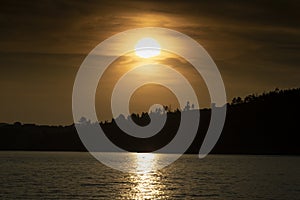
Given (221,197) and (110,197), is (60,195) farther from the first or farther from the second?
(221,197)

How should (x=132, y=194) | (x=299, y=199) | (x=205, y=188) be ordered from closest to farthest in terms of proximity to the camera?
(x=299, y=199) → (x=132, y=194) → (x=205, y=188)

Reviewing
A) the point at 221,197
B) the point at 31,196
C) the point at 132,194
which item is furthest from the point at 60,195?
the point at 221,197

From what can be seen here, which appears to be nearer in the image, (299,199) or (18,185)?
(299,199)

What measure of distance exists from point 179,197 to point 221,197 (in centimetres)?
755

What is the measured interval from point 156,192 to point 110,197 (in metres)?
14.1

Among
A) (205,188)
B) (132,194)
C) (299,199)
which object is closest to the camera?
(299,199)

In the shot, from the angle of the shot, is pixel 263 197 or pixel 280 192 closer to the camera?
pixel 263 197

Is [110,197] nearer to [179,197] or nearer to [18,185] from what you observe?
[179,197]

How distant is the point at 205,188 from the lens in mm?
132000

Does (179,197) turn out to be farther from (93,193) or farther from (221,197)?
(93,193)

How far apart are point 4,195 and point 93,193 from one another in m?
17.2

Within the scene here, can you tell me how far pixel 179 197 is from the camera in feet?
367

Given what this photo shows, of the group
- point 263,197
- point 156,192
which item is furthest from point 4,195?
point 263,197

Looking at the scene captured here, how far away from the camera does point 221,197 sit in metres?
111
